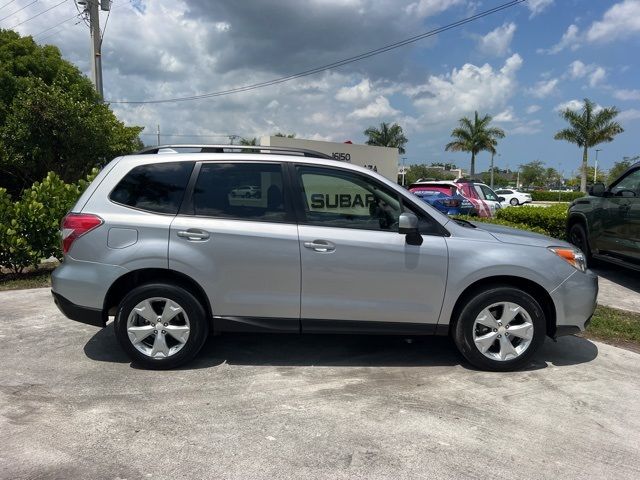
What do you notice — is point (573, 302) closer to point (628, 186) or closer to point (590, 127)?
point (628, 186)

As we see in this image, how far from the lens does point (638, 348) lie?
5.21 meters

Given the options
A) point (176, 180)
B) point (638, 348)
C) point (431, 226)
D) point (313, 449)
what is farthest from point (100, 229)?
point (638, 348)

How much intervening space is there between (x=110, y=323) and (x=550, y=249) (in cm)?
452

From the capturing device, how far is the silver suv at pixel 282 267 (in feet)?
13.6

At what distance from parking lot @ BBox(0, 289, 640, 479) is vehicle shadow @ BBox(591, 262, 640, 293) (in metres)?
3.45

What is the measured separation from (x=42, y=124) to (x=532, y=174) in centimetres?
9693

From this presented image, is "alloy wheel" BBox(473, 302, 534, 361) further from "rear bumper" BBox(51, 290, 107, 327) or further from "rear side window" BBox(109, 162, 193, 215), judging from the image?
"rear bumper" BBox(51, 290, 107, 327)

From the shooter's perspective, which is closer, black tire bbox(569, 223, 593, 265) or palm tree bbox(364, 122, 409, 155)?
black tire bbox(569, 223, 593, 265)

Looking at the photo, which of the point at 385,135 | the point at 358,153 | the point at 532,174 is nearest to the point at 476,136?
the point at 385,135

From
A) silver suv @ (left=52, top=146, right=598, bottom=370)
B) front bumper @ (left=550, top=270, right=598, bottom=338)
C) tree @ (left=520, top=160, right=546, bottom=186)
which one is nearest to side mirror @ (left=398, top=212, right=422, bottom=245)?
silver suv @ (left=52, top=146, right=598, bottom=370)

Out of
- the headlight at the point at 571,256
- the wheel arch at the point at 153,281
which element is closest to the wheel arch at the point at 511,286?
the headlight at the point at 571,256

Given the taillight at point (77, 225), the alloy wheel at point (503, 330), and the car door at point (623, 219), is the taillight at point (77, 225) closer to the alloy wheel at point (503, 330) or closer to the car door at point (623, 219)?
the alloy wheel at point (503, 330)

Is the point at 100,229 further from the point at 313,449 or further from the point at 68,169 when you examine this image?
the point at 68,169

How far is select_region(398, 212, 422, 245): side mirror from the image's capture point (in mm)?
4078
